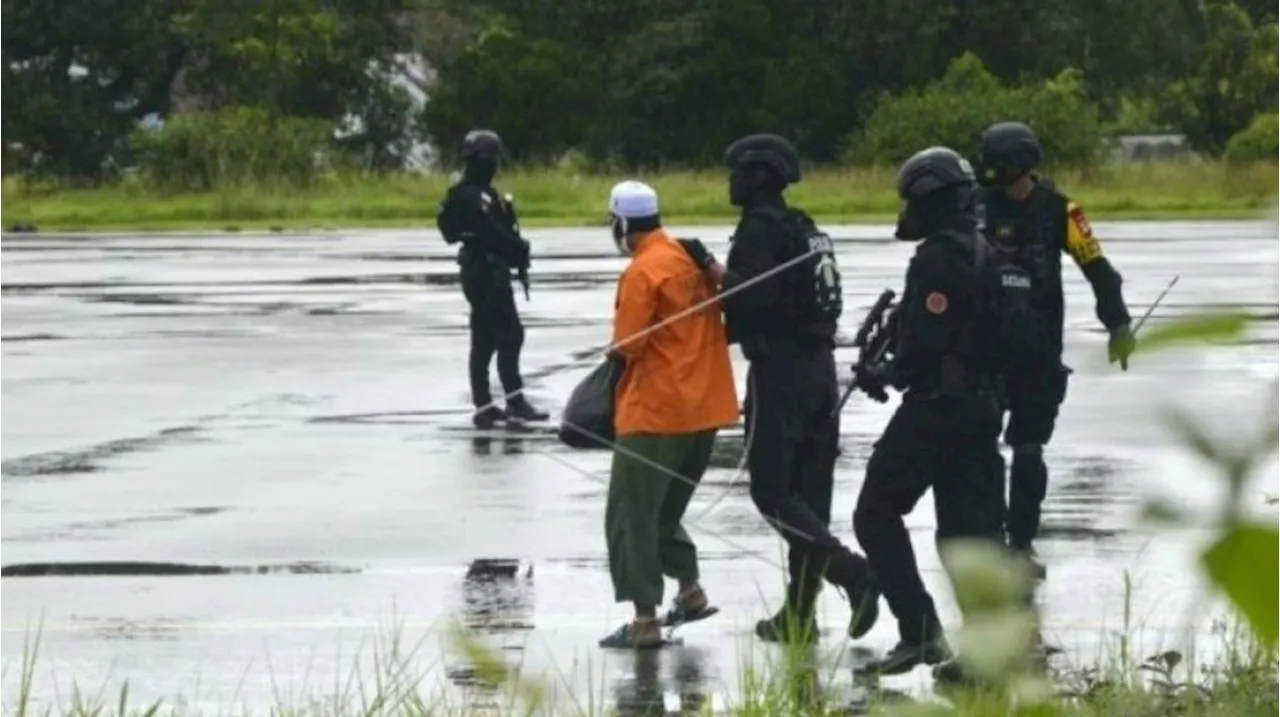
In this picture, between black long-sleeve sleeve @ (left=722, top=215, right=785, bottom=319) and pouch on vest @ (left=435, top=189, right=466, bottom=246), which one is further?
pouch on vest @ (left=435, top=189, right=466, bottom=246)

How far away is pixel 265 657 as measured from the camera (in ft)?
27.3

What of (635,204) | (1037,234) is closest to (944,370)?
(635,204)

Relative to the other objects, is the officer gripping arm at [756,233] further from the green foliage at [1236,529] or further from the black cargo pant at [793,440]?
the green foliage at [1236,529]

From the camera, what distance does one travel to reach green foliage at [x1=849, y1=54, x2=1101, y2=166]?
51.2 meters

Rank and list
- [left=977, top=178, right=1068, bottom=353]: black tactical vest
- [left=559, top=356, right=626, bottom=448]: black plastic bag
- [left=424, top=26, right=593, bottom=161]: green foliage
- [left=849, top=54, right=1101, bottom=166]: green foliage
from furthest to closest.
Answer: [left=424, top=26, right=593, bottom=161]: green foliage → [left=849, top=54, right=1101, bottom=166]: green foliage → [left=977, top=178, right=1068, bottom=353]: black tactical vest → [left=559, top=356, right=626, bottom=448]: black plastic bag

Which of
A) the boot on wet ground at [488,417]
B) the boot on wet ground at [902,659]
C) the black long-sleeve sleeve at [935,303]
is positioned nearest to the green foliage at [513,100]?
the boot on wet ground at [488,417]

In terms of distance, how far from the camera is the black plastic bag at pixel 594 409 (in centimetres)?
880

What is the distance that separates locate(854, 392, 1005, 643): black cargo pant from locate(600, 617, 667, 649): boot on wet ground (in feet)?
2.76

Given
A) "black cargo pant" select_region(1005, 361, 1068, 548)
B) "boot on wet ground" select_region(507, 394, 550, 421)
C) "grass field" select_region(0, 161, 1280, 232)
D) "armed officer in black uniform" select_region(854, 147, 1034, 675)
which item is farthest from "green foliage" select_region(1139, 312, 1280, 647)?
"grass field" select_region(0, 161, 1280, 232)

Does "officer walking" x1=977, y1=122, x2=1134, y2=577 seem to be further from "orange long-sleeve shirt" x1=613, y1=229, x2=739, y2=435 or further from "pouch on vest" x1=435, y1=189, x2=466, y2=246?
"pouch on vest" x1=435, y1=189, x2=466, y2=246

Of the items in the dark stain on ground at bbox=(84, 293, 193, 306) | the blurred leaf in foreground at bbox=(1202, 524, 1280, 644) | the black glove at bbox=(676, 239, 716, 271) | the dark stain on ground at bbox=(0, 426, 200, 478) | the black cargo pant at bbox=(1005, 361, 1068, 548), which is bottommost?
the dark stain on ground at bbox=(84, 293, 193, 306)

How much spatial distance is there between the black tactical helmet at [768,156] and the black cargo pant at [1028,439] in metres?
1.35

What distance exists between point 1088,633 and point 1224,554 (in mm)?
7018

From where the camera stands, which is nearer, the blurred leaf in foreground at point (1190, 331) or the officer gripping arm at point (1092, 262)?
the blurred leaf in foreground at point (1190, 331)
